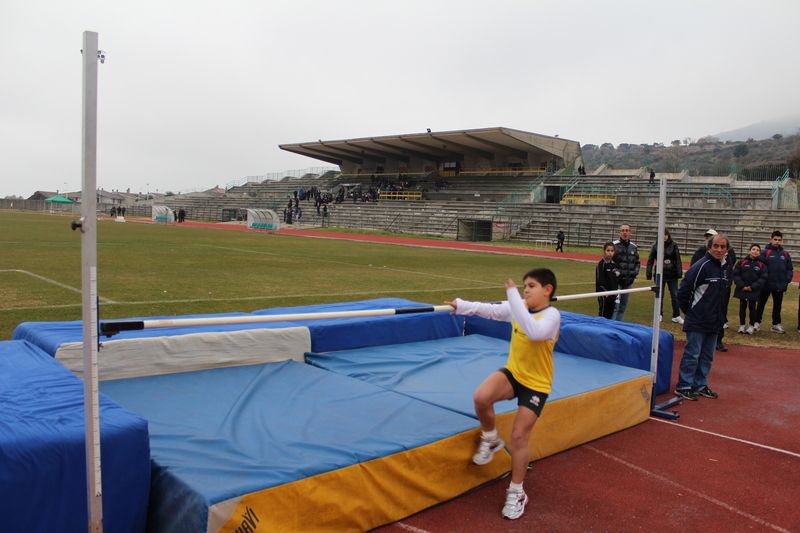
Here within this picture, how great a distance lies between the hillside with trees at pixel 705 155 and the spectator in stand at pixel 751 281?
38392 millimetres


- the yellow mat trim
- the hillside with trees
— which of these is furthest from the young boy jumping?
the hillside with trees

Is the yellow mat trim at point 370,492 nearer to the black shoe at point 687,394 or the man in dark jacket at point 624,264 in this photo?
the black shoe at point 687,394

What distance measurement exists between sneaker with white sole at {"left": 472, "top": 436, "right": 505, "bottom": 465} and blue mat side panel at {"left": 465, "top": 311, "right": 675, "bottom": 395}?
281 centimetres

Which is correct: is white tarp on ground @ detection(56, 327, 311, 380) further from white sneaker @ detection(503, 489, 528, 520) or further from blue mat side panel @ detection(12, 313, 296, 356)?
white sneaker @ detection(503, 489, 528, 520)

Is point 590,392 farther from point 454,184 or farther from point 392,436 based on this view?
point 454,184

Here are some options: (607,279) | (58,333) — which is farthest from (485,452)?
(607,279)

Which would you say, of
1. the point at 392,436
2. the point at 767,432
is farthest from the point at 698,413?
the point at 392,436

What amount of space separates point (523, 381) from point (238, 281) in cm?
1064

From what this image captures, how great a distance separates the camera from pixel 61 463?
2500 mm

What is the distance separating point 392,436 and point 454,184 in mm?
49632

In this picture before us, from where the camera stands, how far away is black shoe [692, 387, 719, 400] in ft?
20.4

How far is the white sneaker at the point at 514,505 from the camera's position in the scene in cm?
341

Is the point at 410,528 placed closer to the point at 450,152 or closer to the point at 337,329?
the point at 337,329

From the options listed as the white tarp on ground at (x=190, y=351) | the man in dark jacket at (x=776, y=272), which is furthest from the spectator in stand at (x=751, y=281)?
the white tarp on ground at (x=190, y=351)
